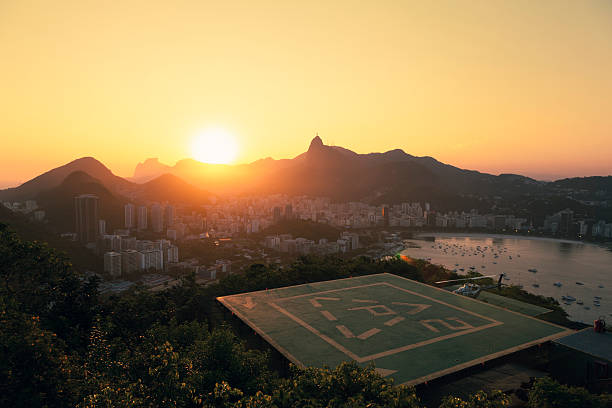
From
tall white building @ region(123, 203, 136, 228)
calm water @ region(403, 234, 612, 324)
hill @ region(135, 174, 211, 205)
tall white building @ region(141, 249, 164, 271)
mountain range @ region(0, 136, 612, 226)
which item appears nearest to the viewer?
calm water @ region(403, 234, 612, 324)

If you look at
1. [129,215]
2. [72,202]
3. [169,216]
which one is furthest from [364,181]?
[72,202]

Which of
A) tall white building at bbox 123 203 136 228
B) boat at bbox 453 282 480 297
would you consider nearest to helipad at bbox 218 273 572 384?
boat at bbox 453 282 480 297

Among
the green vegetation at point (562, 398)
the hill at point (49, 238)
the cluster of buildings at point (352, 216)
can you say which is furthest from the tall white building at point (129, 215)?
the green vegetation at point (562, 398)

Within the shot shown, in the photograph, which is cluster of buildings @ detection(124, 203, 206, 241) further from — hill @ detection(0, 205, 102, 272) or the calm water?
the calm water

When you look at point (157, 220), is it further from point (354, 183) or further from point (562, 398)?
point (354, 183)

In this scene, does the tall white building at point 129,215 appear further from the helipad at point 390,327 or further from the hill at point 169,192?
the helipad at point 390,327

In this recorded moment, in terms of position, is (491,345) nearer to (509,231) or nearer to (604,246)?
(604,246)
